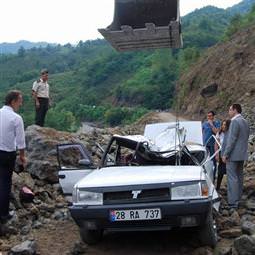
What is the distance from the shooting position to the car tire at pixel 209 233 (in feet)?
18.1

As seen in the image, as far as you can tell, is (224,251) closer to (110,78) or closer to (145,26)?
(145,26)

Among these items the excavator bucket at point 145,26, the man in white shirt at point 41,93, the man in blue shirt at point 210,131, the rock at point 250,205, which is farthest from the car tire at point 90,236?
the man in white shirt at point 41,93

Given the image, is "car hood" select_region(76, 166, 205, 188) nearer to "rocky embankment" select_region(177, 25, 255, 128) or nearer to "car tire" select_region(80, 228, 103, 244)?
"car tire" select_region(80, 228, 103, 244)

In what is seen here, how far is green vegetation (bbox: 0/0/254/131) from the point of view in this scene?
219 feet

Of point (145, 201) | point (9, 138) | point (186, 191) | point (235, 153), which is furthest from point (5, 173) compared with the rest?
point (235, 153)

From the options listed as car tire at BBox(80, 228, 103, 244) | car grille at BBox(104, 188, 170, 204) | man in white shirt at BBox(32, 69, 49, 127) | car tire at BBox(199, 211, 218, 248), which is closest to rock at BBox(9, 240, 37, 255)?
car tire at BBox(80, 228, 103, 244)

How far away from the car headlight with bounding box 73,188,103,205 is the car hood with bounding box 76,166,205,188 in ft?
0.24

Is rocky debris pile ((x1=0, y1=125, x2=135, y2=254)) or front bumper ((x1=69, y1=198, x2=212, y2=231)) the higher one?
front bumper ((x1=69, y1=198, x2=212, y2=231))

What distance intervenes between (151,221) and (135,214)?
0.18m

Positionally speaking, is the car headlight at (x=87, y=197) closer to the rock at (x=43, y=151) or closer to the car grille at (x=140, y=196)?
the car grille at (x=140, y=196)

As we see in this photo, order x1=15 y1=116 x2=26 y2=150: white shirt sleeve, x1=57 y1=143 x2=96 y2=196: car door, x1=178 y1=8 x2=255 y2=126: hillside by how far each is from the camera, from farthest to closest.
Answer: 1. x1=178 y1=8 x2=255 y2=126: hillside
2. x1=57 y1=143 x2=96 y2=196: car door
3. x1=15 y1=116 x2=26 y2=150: white shirt sleeve

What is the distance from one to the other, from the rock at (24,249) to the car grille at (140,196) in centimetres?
105

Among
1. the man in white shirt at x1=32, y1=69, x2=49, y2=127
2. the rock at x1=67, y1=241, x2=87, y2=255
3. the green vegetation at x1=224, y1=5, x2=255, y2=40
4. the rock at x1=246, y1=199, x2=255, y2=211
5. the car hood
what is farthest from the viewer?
the green vegetation at x1=224, y1=5, x2=255, y2=40

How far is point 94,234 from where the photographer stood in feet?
19.7
